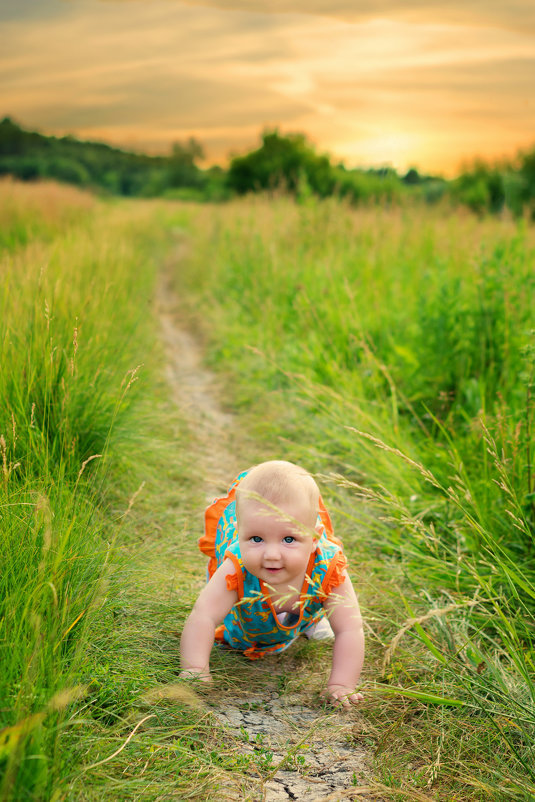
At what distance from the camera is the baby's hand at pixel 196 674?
6.08 ft

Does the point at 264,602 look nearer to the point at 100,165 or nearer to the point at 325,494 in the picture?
the point at 325,494

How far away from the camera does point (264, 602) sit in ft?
6.47

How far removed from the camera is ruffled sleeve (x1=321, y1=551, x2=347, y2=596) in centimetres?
200

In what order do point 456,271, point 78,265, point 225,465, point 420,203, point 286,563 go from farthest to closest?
point 420,203 < point 456,271 < point 78,265 < point 225,465 < point 286,563

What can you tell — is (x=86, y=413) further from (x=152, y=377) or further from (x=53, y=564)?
(x=152, y=377)

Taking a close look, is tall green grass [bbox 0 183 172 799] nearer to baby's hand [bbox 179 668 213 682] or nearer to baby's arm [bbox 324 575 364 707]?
baby's hand [bbox 179 668 213 682]

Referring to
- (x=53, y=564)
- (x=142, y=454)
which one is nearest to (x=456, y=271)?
(x=142, y=454)

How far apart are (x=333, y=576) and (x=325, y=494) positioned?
138cm

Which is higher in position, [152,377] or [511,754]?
[152,377]

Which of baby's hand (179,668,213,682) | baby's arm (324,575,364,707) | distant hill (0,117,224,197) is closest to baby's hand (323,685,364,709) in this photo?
baby's arm (324,575,364,707)

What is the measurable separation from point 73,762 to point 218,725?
478 millimetres

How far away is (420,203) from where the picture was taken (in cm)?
846

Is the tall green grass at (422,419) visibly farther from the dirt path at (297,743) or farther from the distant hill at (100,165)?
the distant hill at (100,165)

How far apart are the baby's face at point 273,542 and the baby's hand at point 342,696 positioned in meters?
0.38
